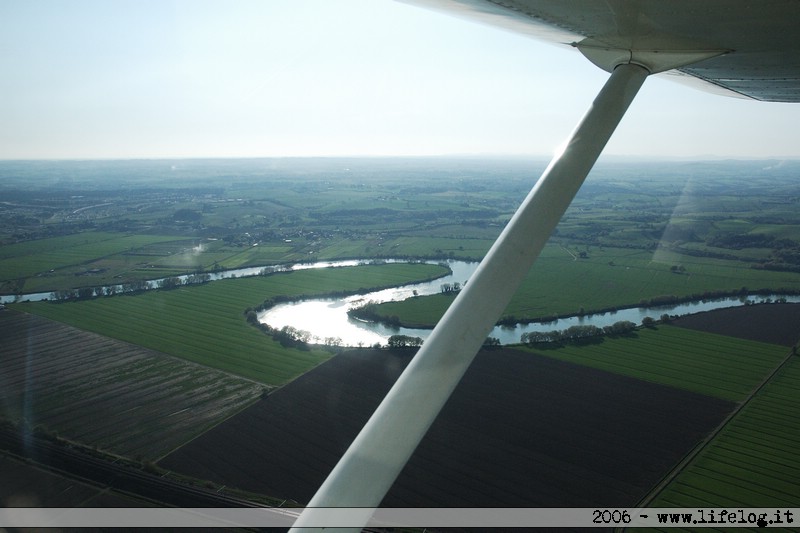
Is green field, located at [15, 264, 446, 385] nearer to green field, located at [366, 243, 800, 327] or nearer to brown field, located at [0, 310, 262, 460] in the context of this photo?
brown field, located at [0, 310, 262, 460]

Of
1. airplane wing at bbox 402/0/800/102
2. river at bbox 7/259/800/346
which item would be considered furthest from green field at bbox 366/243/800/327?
airplane wing at bbox 402/0/800/102

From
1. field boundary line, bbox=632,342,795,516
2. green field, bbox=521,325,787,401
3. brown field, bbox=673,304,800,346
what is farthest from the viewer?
brown field, bbox=673,304,800,346

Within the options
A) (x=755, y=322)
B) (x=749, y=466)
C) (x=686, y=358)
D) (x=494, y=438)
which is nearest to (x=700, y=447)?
(x=749, y=466)

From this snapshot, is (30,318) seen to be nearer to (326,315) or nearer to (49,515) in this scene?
(326,315)

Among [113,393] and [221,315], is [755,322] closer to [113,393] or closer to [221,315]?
[221,315]

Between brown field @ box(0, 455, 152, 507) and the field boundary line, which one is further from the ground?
the field boundary line

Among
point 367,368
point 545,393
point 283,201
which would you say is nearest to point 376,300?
point 367,368
